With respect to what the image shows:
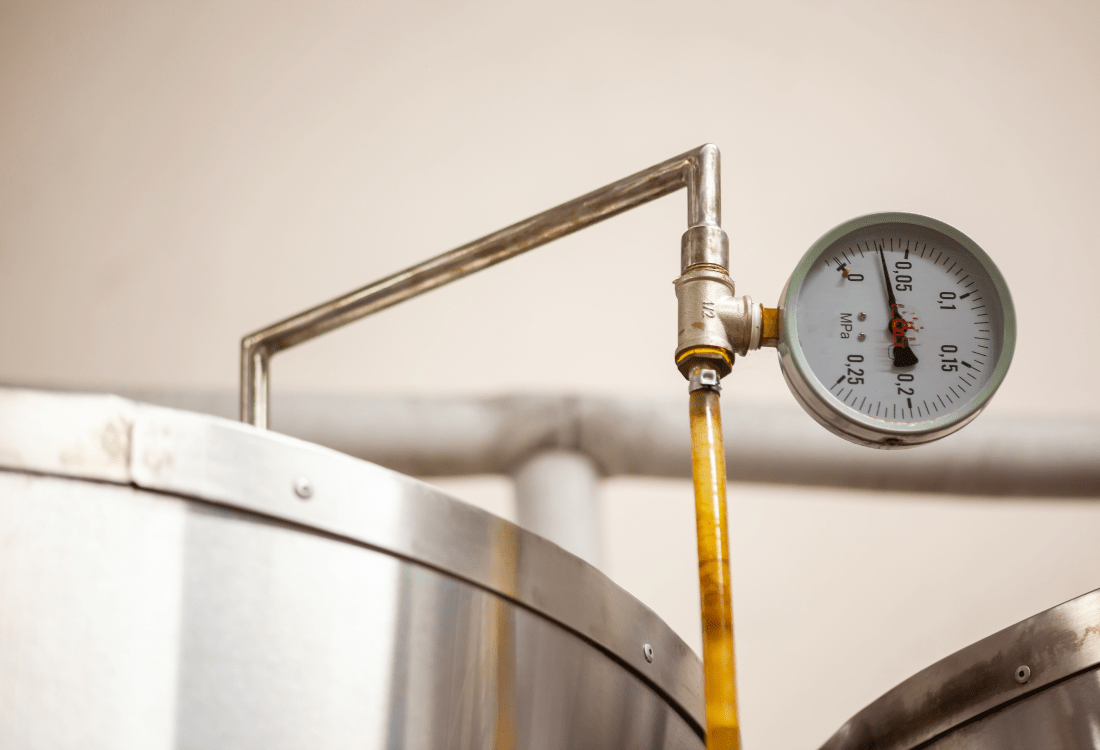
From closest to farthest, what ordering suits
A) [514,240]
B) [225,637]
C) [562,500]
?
[225,637] < [514,240] < [562,500]

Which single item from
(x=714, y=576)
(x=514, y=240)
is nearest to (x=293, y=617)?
(x=714, y=576)

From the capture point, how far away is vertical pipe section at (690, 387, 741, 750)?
479mm

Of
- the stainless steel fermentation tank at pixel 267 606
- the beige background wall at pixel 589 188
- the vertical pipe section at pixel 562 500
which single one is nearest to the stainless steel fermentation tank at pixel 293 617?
the stainless steel fermentation tank at pixel 267 606

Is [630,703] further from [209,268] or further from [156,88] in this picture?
[156,88]

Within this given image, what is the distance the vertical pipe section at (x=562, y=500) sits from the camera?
1120 millimetres

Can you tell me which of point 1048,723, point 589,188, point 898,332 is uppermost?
point 589,188

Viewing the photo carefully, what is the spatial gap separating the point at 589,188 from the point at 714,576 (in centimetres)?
104

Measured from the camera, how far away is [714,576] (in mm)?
501

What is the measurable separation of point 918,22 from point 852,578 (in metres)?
0.88

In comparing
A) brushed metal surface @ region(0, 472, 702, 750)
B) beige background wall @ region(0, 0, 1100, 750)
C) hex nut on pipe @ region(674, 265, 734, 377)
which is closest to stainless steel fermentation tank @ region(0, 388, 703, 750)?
brushed metal surface @ region(0, 472, 702, 750)

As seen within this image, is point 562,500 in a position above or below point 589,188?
below

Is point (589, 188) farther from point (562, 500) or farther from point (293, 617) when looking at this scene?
point (293, 617)

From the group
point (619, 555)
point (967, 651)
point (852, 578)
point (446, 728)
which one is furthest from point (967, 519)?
point (446, 728)

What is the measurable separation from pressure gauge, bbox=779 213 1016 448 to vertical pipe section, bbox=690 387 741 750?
64 millimetres
